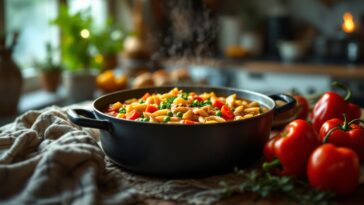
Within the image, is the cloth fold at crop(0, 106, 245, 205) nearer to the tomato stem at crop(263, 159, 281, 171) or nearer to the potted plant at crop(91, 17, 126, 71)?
the tomato stem at crop(263, 159, 281, 171)

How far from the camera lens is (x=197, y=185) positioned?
3.00ft

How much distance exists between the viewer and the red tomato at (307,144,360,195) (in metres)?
0.85

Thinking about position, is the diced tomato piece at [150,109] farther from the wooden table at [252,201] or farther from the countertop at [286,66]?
the countertop at [286,66]

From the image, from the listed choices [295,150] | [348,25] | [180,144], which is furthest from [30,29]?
[348,25]

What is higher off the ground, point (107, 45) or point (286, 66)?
point (107, 45)

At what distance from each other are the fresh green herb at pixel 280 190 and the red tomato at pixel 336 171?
2 centimetres

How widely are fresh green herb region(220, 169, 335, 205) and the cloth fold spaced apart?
0.04 meters

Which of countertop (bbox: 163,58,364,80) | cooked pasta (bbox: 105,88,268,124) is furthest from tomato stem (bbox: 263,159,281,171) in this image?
countertop (bbox: 163,58,364,80)

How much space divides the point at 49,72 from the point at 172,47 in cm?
130

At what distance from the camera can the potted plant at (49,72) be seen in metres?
2.32

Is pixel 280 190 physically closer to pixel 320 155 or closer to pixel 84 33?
pixel 320 155

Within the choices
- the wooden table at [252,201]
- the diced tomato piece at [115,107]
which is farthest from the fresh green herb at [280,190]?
the diced tomato piece at [115,107]

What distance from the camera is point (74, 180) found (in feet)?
2.80

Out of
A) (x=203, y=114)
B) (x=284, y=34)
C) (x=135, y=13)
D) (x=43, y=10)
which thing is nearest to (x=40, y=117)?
(x=203, y=114)
